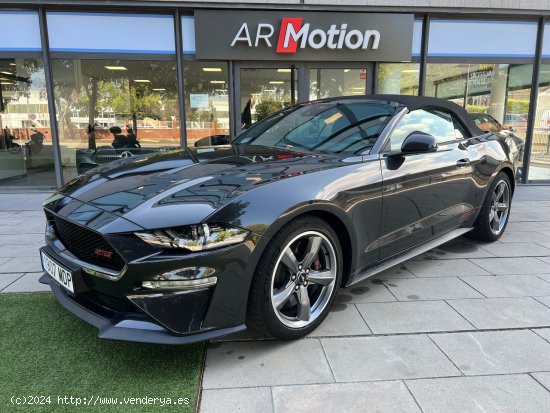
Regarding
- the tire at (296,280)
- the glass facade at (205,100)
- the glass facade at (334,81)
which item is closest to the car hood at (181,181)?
the tire at (296,280)

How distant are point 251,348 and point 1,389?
1.31 m

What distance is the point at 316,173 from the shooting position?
8.59 ft

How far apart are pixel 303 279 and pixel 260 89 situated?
5981 millimetres

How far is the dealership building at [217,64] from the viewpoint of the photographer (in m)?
7.28

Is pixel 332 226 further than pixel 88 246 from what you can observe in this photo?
Yes

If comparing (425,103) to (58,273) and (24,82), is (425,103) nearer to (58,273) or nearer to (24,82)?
(58,273)

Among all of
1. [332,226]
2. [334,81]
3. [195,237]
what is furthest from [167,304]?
[334,81]

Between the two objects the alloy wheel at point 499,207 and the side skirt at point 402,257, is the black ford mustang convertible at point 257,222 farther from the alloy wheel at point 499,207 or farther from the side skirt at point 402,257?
the alloy wheel at point 499,207

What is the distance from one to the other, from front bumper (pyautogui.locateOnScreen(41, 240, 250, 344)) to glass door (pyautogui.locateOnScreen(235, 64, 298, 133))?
19.3ft

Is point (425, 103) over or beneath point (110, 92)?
beneath

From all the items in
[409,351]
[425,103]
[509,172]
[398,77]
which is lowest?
[409,351]

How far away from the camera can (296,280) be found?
2525mm

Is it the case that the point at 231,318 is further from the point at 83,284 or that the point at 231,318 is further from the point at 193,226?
the point at 83,284

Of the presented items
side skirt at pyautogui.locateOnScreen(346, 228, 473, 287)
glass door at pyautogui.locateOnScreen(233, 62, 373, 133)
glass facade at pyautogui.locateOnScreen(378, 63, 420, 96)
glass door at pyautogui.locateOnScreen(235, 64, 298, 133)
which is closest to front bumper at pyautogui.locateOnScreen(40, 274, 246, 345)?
side skirt at pyautogui.locateOnScreen(346, 228, 473, 287)
